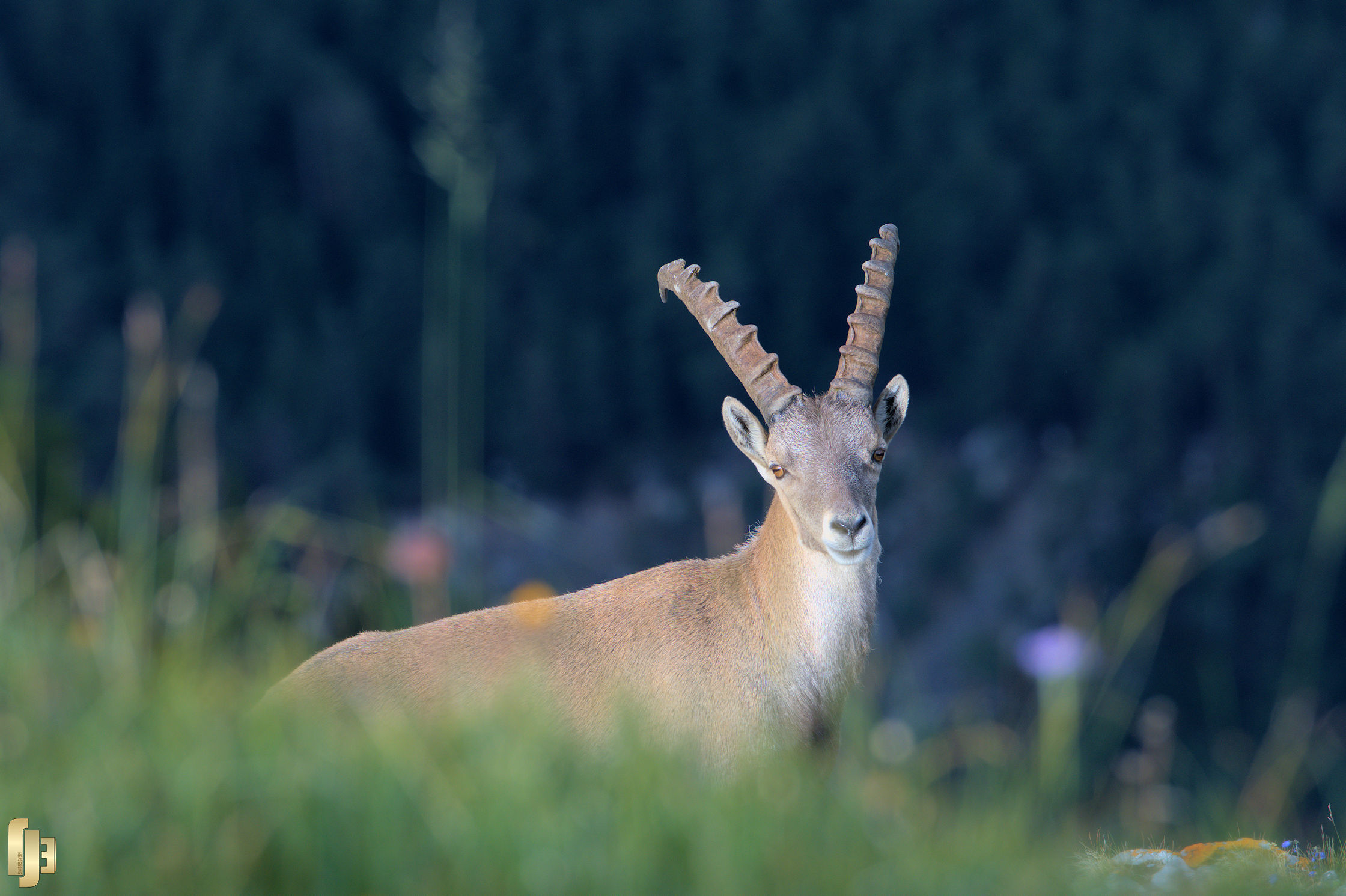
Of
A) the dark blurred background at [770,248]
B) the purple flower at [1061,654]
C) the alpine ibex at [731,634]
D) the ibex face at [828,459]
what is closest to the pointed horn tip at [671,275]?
the alpine ibex at [731,634]

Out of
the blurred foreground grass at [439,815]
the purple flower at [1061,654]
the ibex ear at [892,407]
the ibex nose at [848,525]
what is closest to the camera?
the blurred foreground grass at [439,815]

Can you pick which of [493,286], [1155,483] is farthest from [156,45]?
[1155,483]

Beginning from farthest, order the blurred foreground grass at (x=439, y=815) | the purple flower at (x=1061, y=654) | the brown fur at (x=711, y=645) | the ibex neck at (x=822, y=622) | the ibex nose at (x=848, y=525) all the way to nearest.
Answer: the ibex neck at (x=822, y=622) < the brown fur at (x=711, y=645) < the ibex nose at (x=848, y=525) < the purple flower at (x=1061, y=654) < the blurred foreground grass at (x=439, y=815)

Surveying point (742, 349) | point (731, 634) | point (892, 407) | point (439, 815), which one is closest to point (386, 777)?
point (439, 815)

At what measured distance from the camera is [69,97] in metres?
127

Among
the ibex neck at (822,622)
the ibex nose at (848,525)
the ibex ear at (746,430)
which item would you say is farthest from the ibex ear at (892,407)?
the ibex nose at (848,525)

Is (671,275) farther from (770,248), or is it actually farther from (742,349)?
(770,248)

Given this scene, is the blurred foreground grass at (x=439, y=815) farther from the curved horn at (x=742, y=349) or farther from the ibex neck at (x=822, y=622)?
the curved horn at (x=742, y=349)

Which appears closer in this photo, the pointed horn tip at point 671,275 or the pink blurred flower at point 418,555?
the pink blurred flower at point 418,555

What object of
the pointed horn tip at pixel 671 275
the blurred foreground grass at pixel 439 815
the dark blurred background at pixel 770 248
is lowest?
the blurred foreground grass at pixel 439 815

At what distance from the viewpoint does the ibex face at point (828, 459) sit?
6.48 m

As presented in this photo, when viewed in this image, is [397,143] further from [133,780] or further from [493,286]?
[133,780]

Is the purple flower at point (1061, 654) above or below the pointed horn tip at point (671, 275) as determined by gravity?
below

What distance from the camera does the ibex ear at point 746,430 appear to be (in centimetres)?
723
